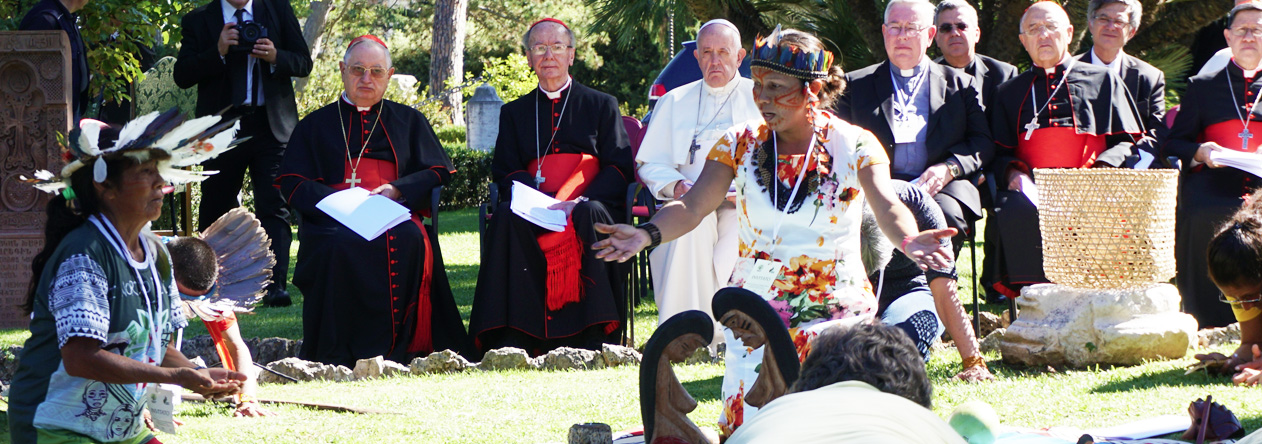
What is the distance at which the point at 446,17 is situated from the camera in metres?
23.8

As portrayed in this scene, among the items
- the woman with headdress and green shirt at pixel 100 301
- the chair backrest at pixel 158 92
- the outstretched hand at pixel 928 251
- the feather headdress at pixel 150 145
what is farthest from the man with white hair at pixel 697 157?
the chair backrest at pixel 158 92

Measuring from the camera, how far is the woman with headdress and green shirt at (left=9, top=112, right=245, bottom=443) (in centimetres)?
313

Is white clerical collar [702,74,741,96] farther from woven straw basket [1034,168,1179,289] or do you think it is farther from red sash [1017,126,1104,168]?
woven straw basket [1034,168,1179,289]

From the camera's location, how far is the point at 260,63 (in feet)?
26.3

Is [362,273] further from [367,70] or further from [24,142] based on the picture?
[24,142]

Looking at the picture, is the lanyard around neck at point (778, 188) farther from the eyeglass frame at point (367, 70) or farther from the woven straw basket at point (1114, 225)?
the eyeglass frame at point (367, 70)

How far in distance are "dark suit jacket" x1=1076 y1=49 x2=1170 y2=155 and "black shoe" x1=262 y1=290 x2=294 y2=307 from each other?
533cm

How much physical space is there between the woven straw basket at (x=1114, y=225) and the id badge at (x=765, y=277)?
247 centimetres

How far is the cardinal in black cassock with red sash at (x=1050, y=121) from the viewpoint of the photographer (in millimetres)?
6652

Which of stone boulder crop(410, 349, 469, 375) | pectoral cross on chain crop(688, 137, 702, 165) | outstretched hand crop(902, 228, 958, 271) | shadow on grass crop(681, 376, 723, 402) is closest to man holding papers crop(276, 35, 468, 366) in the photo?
stone boulder crop(410, 349, 469, 375)

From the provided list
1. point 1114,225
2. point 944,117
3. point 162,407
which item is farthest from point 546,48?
point 162,407

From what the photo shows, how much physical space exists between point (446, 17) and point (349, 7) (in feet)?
15.9

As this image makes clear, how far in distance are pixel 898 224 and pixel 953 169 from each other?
280 centimetres

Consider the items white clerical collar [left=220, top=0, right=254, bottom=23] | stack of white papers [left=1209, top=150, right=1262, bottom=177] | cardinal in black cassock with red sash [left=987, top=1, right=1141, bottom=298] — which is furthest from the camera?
white clerical collar [left=220, top=0, right=254, bottom=23]
